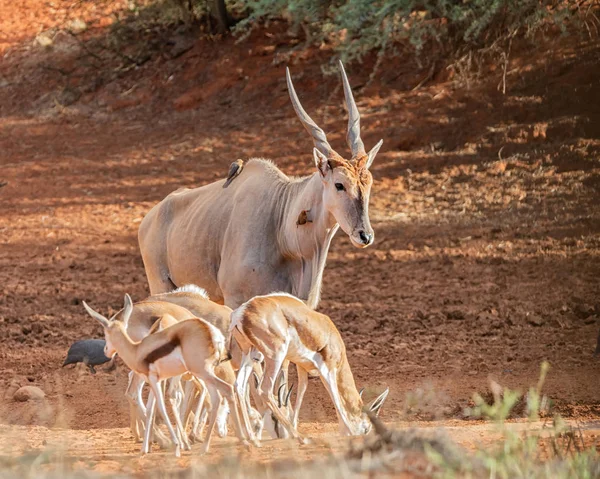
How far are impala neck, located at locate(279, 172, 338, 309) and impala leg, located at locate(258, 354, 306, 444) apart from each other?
1620mm

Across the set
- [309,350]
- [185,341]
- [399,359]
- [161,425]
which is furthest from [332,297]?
[185,341]

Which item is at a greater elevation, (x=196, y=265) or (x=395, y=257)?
(x=196, y=265)

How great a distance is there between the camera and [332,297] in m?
12.3

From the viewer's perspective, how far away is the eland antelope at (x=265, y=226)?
783 centimetres

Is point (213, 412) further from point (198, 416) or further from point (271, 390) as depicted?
point (198, 416)

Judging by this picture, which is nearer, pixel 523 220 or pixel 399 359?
pixel 399 359

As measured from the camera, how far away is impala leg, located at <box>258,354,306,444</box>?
20.9 ft

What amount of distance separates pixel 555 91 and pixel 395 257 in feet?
17.2

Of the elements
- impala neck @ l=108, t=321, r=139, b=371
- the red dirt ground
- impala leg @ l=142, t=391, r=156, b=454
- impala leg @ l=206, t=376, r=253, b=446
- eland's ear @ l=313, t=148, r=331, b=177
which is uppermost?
eland's ear @ l=313, t=148, r=331, b=177

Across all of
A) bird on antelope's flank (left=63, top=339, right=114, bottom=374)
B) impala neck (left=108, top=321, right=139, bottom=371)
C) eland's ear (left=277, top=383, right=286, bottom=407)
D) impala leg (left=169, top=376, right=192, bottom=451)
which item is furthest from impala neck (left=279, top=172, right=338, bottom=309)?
bird on antelope's flank (left=63, top=339, right=114, bottom=374)

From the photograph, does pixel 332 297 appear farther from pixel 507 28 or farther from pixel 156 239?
pixel 507 28

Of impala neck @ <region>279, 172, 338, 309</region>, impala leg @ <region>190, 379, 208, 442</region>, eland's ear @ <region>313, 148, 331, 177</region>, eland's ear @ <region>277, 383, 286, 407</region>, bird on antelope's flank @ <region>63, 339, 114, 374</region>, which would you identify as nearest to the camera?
impala leg @ <region>190, 379, 208, 442</region>

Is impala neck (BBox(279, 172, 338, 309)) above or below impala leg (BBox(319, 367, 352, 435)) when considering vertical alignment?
above

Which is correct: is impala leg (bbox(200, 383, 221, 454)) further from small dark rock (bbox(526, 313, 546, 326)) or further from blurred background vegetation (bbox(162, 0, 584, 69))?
blurred background vegetation (bbox(162, 0, 584, 69))
